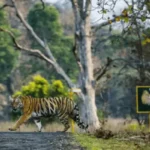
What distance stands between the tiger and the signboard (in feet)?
5.84

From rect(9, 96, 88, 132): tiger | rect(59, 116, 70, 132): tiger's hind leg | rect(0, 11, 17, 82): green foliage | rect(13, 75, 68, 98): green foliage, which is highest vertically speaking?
rect(0, 11, 17, 82): green foliage

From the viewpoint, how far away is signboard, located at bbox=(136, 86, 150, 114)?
61.8ft

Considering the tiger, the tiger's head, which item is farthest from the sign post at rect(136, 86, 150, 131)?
the tiger's head

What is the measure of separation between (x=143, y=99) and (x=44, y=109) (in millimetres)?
2954

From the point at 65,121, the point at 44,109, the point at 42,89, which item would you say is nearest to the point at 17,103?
the point at 44,109

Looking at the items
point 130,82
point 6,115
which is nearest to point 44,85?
point 130,82

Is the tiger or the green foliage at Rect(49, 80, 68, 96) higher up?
the green foliage at Rect(49, 80, 68, 96)

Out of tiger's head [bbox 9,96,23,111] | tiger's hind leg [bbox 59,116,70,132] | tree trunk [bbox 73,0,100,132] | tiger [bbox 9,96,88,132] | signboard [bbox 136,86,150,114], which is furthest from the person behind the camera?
tree trunk [bbox 73,0,100,132]

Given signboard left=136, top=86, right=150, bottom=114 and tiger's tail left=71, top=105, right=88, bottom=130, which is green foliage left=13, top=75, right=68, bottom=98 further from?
signboard left=136, top=86, right=150, bottom=114

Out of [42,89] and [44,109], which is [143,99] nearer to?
[44,109]

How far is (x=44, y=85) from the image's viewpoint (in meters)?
36.6

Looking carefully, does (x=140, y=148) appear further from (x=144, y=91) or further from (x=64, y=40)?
(x=64, y=40)

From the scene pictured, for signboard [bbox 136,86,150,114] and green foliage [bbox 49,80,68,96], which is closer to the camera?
signboard [bbox 136,86,150,114]

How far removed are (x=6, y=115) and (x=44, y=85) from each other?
20323mm
